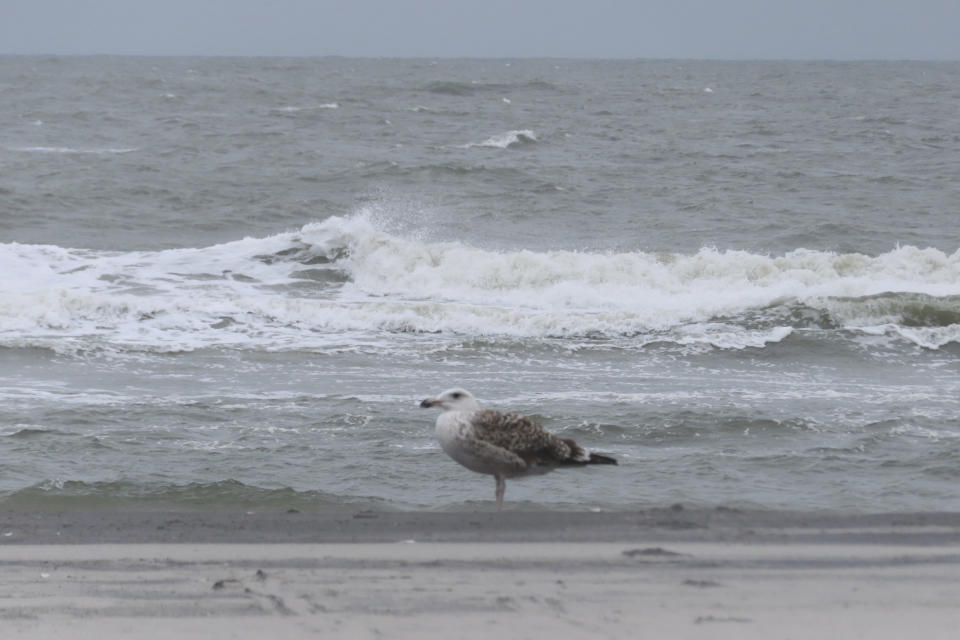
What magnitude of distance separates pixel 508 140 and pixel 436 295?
19733mm

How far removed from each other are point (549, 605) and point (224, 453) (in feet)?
12.2

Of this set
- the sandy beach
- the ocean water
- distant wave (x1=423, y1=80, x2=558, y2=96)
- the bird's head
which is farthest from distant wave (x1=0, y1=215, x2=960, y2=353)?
distant wave (x1=423, y1=80, x2=558, y2=96)

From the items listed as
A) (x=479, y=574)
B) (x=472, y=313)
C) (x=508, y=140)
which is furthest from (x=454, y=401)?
(x=508, y=140)

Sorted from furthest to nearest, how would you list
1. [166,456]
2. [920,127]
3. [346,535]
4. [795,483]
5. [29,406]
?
1. [920,127]
2. [29,406]
3. [166,456]
4. [795,483]
5. [346,535]

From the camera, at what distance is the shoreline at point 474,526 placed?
6.12m

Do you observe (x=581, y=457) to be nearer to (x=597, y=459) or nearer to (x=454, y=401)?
(x=597, y=459)

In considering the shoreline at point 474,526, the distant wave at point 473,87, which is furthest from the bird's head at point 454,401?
the distant wave at point 473,87

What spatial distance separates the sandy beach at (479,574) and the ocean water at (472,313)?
0.76 metres

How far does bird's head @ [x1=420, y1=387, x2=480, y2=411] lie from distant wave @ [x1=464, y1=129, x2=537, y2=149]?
27.9 m

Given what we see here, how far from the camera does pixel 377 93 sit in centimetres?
5772

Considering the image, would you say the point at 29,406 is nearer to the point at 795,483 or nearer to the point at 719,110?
the point at 795,483

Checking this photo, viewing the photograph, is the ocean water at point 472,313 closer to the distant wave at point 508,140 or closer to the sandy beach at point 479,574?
the distant wave at point 508,140

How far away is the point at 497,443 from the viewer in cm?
664

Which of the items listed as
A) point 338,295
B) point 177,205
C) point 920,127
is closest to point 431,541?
point 338,295
